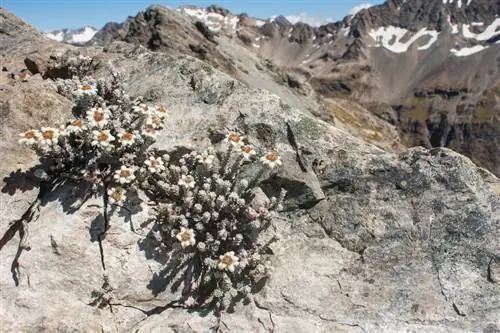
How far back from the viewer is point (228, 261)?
772cm

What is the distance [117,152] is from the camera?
8938 mm

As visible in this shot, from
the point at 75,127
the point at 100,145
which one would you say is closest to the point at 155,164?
the point at 100,145

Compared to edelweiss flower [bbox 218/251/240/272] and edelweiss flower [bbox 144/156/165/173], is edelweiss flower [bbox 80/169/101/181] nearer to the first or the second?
edelweiss flower [bbox 144/156/165/173]

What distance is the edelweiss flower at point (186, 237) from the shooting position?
7.78 metres

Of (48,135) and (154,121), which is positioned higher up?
(154,121)

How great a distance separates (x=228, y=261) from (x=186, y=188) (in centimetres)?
166

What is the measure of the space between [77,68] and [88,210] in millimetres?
4767

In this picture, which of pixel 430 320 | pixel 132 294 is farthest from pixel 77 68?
pixel 430 320

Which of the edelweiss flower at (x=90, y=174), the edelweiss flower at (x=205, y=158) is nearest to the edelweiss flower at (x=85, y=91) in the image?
the edelweiss flower at (x=90, y=174)

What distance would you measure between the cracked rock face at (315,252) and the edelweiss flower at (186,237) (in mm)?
934

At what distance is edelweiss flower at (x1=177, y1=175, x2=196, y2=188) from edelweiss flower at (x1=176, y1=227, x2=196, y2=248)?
2.72ft

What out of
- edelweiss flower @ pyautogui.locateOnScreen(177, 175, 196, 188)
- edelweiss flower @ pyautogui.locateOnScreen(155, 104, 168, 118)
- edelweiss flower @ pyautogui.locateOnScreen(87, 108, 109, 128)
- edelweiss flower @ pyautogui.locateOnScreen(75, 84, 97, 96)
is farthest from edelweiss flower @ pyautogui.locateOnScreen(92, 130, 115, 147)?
edelweiss flower @ pyautogui.locateOnScreen(177, 175, 196, 188)

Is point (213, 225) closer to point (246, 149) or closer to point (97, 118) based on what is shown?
point (246, 149)

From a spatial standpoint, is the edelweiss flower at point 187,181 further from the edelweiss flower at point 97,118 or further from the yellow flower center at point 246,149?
the edelweiss flower at point 97,118
